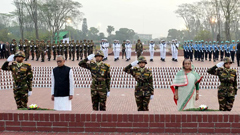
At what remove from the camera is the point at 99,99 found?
17.6 feet

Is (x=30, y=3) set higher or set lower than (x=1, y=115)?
higher

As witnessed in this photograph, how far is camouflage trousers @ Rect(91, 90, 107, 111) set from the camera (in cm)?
529

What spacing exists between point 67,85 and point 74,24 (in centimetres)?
3926

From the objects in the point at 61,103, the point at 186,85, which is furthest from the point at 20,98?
the point at 186,85

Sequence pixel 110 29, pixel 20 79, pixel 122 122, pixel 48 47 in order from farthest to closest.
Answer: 1. pixel 110 29
2. pixel 48 47
3. pixel 20 79
4. pixel 122 122

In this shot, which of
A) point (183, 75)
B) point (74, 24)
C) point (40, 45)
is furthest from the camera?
point (74, 24)

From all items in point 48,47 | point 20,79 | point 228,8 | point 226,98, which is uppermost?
point 228,8

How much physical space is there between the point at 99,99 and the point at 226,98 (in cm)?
299

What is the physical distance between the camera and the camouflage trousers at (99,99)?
5288 mm

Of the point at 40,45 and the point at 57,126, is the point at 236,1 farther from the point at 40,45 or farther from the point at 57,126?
the point at 57,126

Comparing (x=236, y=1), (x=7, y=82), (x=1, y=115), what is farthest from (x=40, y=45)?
(x=236, y=1)

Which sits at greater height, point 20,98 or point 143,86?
point 143,86

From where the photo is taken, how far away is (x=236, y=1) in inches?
1312

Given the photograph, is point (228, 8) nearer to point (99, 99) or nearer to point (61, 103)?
point (99, 99)
